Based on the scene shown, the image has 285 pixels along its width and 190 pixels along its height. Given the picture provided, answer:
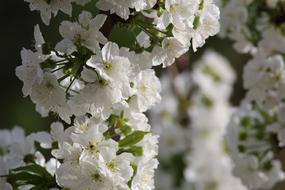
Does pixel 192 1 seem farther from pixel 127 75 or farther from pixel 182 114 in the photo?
pixel 182 114

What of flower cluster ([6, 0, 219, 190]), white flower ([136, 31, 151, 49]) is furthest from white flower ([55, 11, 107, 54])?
white flower ([136, 31, 151, 49])

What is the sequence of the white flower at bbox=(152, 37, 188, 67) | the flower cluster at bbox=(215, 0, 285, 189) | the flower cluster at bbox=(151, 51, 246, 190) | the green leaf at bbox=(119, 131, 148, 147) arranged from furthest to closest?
the flower cluster at bbox=(151, 51, 246, 190), the flower cluster at bbox=(215, 0, 285, 189), the green leaf at bbox=(119, 131, 148, 147), the white flower at bbox=(152, 37, 188, 67)

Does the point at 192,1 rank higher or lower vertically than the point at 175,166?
higher

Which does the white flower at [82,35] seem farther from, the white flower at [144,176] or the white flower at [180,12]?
the white flower at [144,176]

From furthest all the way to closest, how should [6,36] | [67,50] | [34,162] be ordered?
[6,36], [34,162], [67,50]

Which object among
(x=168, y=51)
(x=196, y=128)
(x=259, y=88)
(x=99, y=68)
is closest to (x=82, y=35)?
(x=99, y=68)

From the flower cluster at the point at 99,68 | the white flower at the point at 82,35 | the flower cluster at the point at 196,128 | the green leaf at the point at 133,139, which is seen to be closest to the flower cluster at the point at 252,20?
the flower cluster at the point at 99,68

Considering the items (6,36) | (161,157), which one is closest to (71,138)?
(161,157)

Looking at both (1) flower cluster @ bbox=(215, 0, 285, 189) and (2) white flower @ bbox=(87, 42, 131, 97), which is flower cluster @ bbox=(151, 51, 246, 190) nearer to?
(1) flower cluster @ bbox=(215, 0, 285, 189)
